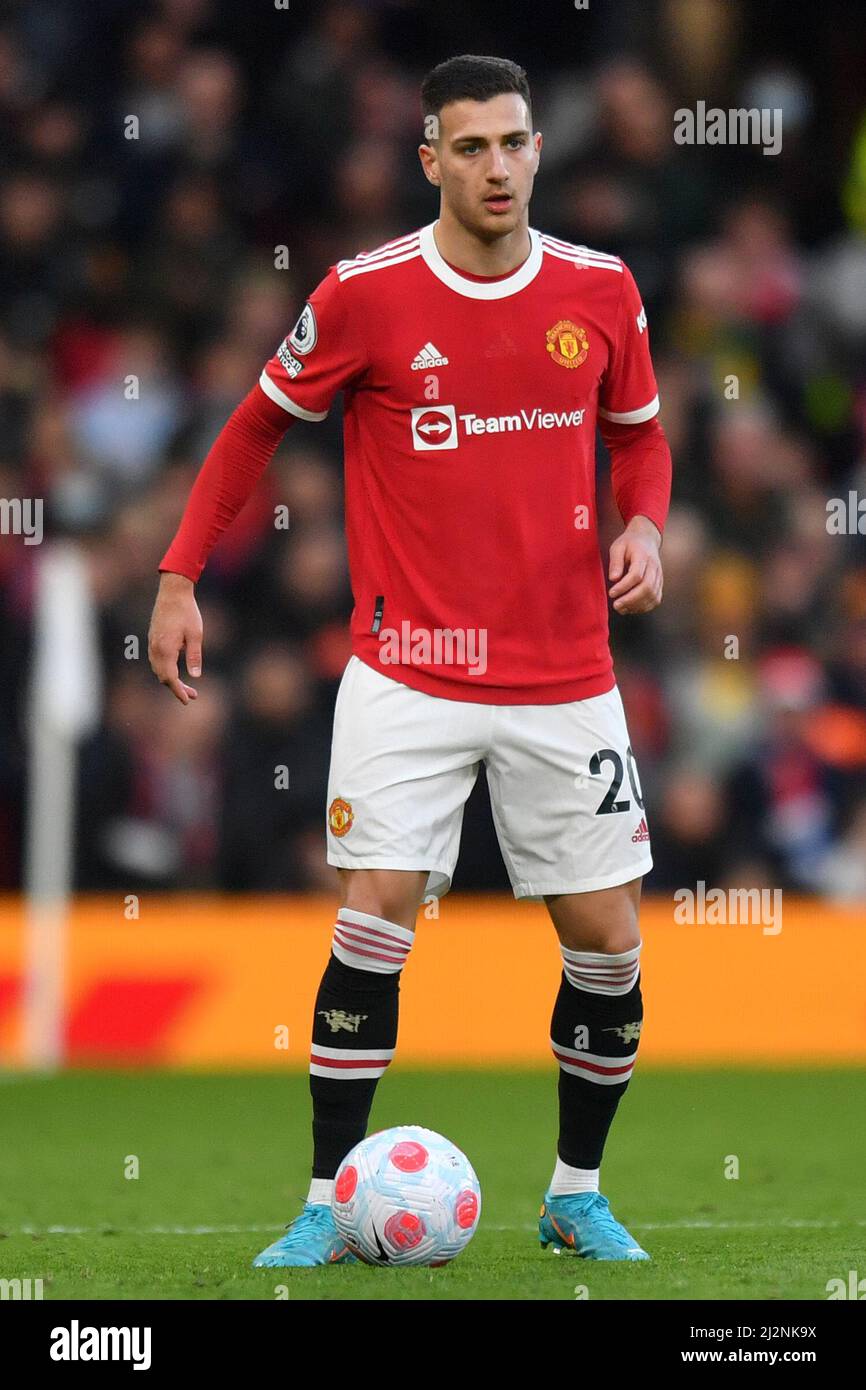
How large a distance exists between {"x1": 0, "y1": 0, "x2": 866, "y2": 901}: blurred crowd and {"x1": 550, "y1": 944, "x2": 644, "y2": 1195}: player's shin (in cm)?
459

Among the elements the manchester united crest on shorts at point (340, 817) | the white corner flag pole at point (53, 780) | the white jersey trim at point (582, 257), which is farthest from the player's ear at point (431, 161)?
the white corner flag pole at point (53, 780)

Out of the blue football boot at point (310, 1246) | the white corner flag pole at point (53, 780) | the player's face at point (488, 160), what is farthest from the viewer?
the white corner flag pole at point (53, 780)

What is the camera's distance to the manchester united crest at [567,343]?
181 inches

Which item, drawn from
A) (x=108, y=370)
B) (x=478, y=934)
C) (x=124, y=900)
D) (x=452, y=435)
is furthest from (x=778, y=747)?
(x=452, y=435)

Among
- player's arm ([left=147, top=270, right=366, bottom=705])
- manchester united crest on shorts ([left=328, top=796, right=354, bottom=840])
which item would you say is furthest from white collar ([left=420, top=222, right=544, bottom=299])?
manchester united crest on shorts ([left=328, top=796, right=354, bottom=840])

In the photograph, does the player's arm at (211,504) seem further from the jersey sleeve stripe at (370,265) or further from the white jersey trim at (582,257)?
the white jersey trim at (582,257)

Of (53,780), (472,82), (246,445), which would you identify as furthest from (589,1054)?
(53,780)

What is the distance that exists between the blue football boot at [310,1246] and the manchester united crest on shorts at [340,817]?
28.7 inches

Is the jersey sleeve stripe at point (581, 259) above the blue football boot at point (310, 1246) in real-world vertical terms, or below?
above

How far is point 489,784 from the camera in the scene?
4.59 m

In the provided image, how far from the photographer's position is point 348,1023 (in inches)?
176

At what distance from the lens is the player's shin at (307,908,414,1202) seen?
443 cm

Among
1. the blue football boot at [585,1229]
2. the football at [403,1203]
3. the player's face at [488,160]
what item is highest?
the player's face at [488,160]

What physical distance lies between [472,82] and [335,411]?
5.48 meters
